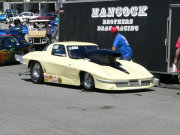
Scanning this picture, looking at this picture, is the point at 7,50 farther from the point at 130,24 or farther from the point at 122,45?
the point at 122,45

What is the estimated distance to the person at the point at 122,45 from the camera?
12281 mm

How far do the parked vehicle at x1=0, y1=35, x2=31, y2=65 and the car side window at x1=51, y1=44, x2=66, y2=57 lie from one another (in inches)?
235

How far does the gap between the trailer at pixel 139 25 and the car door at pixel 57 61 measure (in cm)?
248

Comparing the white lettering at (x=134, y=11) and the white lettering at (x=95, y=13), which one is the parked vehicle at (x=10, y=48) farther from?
the white lettering at (x=134, y=11)

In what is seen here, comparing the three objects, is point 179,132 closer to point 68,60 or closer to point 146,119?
point 146,119

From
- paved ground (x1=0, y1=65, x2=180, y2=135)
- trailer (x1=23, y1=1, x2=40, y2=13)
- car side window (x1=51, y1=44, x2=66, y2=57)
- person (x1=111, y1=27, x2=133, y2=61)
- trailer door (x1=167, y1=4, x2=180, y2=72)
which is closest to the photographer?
paved ground (x1=0, y1=65, x2=180, y2=135)

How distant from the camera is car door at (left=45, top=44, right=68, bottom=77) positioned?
37.9 ft

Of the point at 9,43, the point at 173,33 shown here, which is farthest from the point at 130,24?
the point at 9,43

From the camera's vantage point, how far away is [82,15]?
581 inches

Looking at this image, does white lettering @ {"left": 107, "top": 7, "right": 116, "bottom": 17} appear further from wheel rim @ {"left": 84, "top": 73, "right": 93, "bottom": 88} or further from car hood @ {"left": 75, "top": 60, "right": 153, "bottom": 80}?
wheel rim @ {"left": 84, "top": 73, "right": 93, "bottom": 88}

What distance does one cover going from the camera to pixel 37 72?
12523 mm

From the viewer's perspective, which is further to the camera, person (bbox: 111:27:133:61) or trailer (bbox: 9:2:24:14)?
trailer (bbox: 9:2:24:14)

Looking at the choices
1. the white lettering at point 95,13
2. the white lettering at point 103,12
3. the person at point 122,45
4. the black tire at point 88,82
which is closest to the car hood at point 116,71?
the black tire at point 88,82

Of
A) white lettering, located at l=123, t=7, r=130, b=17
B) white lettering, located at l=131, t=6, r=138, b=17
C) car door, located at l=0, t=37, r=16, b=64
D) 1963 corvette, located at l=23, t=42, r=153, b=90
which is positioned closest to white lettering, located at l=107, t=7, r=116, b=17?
white lettering, located at l=123, t=7, r=130, b=17
